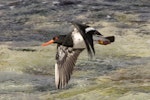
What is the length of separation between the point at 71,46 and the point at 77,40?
0.25 m

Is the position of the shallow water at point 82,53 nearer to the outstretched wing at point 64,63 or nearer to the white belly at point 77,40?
the outstretched wing at point 64,63

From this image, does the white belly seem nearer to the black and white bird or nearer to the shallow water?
the black and white bird

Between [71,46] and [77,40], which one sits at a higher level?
[77,40]

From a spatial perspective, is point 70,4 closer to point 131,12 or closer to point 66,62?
point 131,12

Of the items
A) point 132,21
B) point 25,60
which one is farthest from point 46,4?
point 25,60

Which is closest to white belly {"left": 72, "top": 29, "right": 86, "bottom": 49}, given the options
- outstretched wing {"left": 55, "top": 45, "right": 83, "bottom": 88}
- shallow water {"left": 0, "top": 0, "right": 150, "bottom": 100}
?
outstretched wing {"left": 55, "top": 45, "right": 83, "bottom": 88}

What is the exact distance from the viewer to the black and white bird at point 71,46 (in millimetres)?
7417

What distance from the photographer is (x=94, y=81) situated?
8.96m

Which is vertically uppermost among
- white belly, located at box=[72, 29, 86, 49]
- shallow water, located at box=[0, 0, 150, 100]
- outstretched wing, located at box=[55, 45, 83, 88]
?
white belly, located at box=[72, 29, 86, 49]

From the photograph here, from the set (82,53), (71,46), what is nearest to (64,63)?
(71,46)

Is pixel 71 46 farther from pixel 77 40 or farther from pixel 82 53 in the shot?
pixel 82 53

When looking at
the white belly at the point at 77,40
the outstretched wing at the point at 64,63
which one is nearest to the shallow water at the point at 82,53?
the outstretched wing at the point at 64,63

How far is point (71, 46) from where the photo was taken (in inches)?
315

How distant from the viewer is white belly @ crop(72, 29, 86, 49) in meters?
7.73
